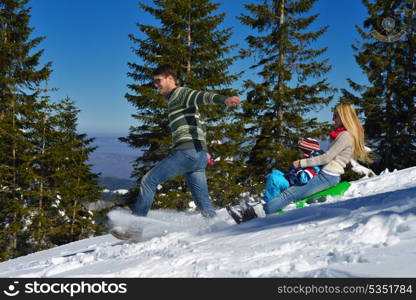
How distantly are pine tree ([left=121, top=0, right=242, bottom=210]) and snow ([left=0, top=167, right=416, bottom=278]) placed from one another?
426 inches

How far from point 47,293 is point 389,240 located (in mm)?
2785

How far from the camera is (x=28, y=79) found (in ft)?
60.9

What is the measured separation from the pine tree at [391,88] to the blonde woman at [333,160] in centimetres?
1642

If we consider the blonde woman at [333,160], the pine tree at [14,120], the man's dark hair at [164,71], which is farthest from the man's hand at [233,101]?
the pine tree at [14,120]

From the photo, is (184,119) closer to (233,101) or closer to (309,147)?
(233,101)

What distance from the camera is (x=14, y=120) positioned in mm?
17516

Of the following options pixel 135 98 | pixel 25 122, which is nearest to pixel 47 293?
pixel 135 98

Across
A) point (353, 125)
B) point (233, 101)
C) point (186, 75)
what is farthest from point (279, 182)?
point (186, 75)

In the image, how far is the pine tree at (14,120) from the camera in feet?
56.3

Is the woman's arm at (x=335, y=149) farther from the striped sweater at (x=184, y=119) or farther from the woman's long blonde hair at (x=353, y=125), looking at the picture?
the striped sweater at (x=184, y=119)

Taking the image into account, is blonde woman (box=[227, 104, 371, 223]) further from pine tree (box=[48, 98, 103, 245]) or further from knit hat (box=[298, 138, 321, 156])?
pine tree (box=[48, 98, 103, 245])

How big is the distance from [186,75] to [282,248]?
42.5ft

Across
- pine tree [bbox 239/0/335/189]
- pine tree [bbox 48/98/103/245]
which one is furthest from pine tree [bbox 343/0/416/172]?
pine tree [bbox 48/98/103/245]

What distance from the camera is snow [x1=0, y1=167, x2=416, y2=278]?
2.60m
